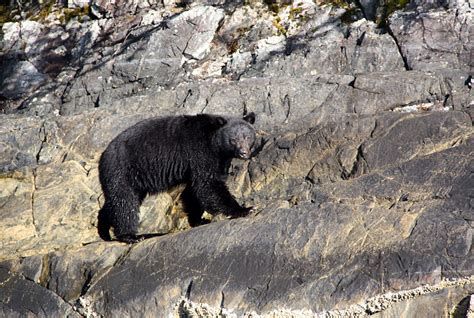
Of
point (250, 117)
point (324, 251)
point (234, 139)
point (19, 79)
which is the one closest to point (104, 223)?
point (234, 139)

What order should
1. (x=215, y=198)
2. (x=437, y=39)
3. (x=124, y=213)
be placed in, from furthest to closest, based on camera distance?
(x=437, y=39) → (x=124, y=213) → (x=215, y=198)

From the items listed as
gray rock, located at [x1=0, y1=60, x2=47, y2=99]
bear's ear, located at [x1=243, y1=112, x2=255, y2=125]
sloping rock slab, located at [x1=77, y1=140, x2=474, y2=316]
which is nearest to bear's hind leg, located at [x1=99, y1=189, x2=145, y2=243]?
sloping rock slab, located at [x1=77, y1=140, x2=474, y2=316]

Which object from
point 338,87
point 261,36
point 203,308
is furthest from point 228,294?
point 261,36

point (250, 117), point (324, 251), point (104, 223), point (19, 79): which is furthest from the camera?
point (19, 79)

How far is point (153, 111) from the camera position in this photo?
41.4 feet

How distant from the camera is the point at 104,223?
1100cm

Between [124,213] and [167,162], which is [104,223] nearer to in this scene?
[124,213]

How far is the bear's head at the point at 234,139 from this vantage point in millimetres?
10961

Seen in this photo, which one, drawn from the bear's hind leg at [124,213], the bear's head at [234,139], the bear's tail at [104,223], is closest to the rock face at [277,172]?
the bear's tail at [104,223]

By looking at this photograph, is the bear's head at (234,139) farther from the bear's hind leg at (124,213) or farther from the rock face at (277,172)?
the bear's hind leg at (124,213)

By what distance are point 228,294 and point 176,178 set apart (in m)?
3.26

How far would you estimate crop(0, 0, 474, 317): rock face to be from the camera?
818cm

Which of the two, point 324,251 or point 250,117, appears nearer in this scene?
point 324,251

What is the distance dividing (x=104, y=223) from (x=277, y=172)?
3.16 metres
